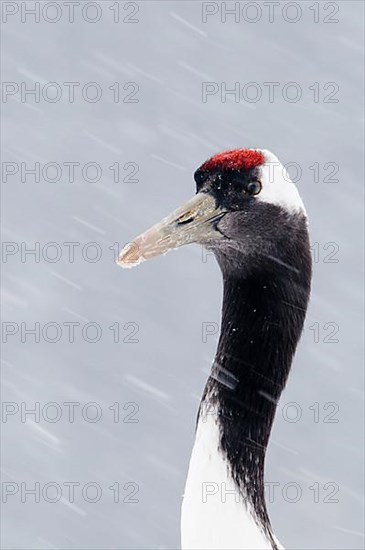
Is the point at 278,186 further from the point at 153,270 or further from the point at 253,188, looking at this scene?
the point at 153,270

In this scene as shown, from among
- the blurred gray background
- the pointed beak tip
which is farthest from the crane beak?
the blurred gray background

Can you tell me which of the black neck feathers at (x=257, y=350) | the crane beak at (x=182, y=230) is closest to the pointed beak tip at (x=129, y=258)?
the crane beak at (x=182, y=230)

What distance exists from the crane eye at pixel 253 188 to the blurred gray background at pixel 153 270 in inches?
179

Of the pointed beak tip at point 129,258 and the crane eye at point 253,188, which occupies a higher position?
the crane eye at point 253,188

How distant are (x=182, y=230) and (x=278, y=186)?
14.0 inches

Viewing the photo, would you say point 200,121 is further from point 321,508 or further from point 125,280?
point 321,508

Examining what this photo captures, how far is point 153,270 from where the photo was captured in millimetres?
18172

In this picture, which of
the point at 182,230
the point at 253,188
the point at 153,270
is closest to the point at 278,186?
the point at 253,188

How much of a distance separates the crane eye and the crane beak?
11cm

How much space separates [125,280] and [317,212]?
7.81ft

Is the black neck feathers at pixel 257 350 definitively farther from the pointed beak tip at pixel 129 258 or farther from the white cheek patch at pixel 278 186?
the pointed beak tip at pixel 129 258

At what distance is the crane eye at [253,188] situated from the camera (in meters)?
5.40

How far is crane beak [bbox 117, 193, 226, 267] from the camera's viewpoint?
530 cm

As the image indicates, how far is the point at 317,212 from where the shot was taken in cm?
1862
